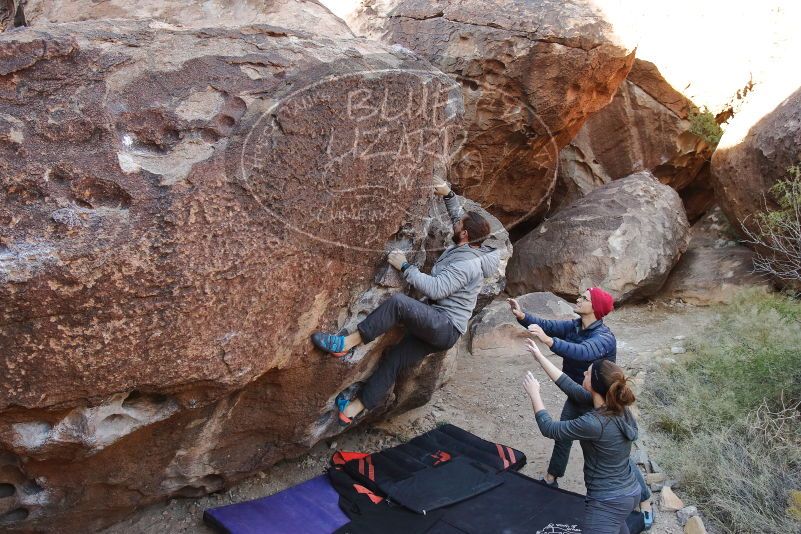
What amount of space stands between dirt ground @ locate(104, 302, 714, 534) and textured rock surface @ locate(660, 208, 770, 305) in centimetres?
64

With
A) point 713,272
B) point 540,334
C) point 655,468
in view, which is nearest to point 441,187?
point 540,334

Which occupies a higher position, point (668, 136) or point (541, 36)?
point (541, 36)

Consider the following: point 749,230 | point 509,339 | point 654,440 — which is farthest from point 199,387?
point 749,230

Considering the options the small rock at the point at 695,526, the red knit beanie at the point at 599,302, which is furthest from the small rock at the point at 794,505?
the red knit beanie at the point at 599,302

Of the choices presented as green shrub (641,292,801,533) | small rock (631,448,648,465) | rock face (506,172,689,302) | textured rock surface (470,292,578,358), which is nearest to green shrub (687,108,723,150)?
rock face (506,172,689,302)

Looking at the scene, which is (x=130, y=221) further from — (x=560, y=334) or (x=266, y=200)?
(x=560, y=334)

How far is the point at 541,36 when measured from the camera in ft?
19.4

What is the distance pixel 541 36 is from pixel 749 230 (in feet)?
8.51

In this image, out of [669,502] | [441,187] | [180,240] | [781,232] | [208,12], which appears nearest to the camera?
[180,240]

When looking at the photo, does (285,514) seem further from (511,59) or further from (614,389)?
(511,59)

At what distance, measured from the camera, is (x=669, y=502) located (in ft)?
11.6

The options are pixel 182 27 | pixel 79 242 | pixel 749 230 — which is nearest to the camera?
pixel 79 242

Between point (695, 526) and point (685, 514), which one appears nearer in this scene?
point (695, 526)

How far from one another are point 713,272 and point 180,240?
5720 mm
